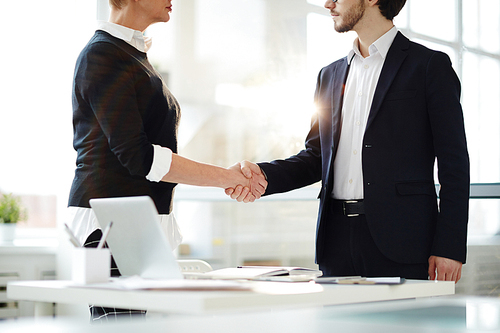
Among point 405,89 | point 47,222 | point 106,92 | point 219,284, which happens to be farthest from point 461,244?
point 47,222

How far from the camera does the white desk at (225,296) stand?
0.88m

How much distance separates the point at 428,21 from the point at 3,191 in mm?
2824

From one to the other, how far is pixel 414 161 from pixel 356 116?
27 centimetres

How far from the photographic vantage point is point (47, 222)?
385cm

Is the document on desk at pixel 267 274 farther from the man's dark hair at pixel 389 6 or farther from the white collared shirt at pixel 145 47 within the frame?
the man's dark hair at pixel 389 6

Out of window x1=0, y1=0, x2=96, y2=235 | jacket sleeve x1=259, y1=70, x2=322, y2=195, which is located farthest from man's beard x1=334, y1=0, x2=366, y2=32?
window x1=0, y1=0, x2=96, y2=235

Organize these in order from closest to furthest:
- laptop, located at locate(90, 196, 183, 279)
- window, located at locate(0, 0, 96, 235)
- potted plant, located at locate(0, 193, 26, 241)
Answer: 1. laptop, located at locate(90, 196, 183, 279)
2. potted plant, located at locate(0, 193, 26, 241)
3. window, located at locate(0, 0, 96, 235)

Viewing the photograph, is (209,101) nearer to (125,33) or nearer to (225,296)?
(125,33)

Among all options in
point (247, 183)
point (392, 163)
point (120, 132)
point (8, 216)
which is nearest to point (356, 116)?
point (392, 163)

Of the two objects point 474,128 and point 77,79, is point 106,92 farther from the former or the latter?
point 474,128

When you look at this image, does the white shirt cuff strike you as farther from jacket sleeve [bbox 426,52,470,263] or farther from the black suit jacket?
jacket sleeve [bbox 426,52,470,263]

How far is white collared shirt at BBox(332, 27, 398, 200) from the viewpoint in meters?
1.92

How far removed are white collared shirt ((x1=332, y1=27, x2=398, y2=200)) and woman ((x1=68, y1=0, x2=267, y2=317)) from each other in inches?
20.1

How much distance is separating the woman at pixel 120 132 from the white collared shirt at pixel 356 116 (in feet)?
1.68
